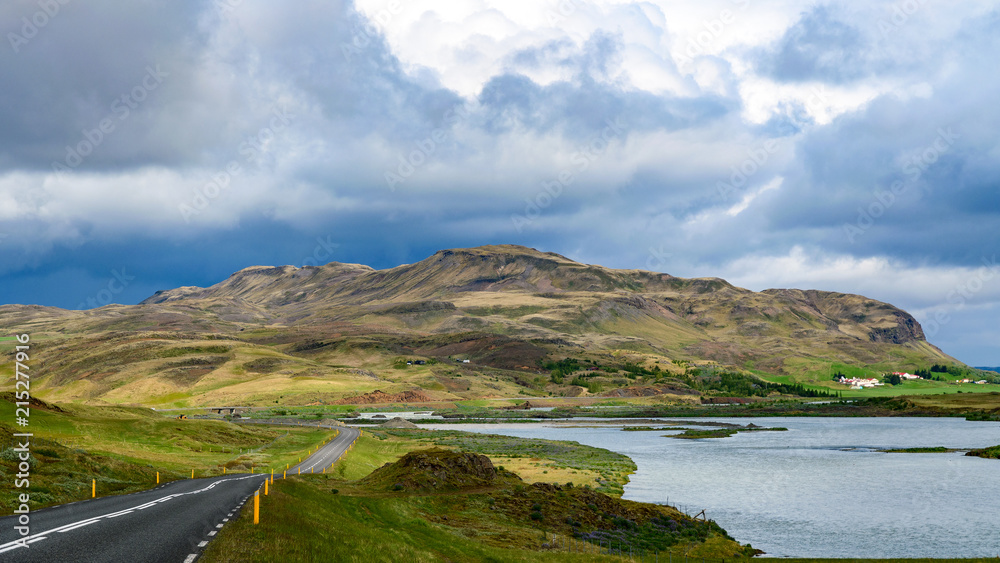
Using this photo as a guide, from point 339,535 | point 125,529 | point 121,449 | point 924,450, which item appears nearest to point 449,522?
point 339,535

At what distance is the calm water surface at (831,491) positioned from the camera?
55.8m

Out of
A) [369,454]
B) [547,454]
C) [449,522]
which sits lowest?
[547,454]

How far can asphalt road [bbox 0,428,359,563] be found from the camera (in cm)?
2172

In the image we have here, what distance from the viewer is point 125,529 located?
26031 millimetres

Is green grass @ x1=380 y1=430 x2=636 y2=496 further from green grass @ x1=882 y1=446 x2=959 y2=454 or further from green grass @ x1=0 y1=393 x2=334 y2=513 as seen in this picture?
green grass @ x1=882 y1=446 x2=959 y2=454

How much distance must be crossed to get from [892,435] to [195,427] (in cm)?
14540

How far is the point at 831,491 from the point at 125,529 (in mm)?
76879

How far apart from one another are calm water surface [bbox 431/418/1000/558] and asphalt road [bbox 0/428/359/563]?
131 ft

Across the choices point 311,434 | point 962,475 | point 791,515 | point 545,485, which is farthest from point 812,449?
point 311,434

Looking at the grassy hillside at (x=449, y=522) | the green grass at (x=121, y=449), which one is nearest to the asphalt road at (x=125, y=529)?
the grassy hillside at (x=449, y=522)

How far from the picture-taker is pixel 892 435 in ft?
511

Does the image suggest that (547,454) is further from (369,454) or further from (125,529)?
(125,529)

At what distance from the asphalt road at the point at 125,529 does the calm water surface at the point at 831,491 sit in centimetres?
3985

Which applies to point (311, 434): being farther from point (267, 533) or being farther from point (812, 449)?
point (267, 533)
